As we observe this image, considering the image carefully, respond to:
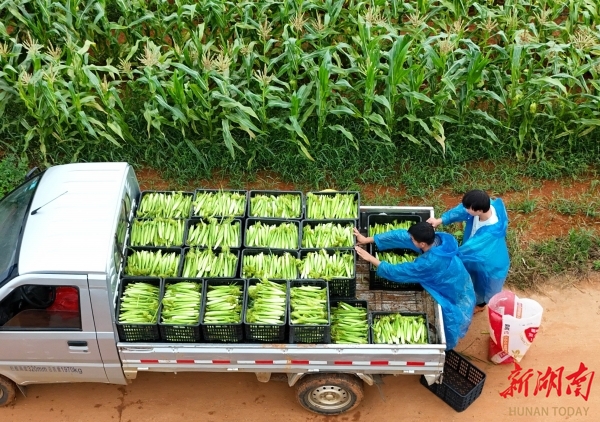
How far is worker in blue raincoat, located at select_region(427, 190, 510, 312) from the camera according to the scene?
7207mm

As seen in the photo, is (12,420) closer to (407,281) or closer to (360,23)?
(407,281)

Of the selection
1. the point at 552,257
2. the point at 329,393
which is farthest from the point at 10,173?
the point at 552,257

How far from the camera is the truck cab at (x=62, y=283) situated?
624cm

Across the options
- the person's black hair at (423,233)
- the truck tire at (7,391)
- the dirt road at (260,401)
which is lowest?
the dirt road at (260,401)

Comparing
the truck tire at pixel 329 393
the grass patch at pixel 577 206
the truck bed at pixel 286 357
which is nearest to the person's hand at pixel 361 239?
the truck bed at pixel 286 357

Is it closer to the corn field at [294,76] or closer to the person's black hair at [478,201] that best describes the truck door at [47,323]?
the corn field at [294,76]

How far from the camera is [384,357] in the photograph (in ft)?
21.4

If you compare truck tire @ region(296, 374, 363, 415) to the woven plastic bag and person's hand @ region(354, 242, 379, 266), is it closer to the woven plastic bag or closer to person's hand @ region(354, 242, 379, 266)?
person's hand @ region(354, 242, 379, 266)

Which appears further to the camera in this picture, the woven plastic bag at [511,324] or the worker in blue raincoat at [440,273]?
the woven plastic bag at [511,324]

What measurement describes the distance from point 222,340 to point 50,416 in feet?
7.21

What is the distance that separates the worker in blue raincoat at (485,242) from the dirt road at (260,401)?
3.57 ft

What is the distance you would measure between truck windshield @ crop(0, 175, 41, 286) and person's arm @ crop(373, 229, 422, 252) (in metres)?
3.59

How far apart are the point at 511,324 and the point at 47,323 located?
4.64m

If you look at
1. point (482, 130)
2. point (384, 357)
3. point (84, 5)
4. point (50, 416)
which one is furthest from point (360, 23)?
point (50, 416)
